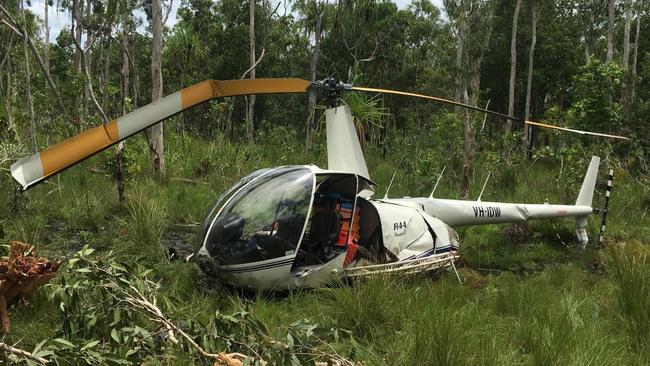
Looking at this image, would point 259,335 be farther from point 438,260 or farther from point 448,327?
point 438,260

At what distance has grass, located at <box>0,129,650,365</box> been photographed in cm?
337

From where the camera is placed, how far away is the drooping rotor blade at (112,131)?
9.95 ft

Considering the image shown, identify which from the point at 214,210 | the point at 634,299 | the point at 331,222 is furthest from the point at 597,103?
the point at 214,210

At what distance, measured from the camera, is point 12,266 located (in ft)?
10.3

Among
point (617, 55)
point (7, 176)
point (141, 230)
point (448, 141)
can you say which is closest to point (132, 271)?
point (141, 230)

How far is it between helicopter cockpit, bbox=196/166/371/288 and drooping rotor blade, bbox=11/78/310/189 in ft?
4.37

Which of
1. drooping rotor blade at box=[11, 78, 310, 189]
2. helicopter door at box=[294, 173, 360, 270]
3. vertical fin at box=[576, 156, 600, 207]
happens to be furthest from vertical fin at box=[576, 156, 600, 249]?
drooping rotor blade at box=[11, 78, 310, 189]

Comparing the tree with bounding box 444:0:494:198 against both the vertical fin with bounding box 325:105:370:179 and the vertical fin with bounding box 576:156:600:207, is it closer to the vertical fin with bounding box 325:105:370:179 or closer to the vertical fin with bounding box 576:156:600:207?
the vertical fin with bounding box 576:156:600:207

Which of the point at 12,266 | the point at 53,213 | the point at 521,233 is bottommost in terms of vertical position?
the point at 521,233

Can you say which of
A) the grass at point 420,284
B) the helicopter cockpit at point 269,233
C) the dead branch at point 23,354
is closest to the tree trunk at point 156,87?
the grass at point 420,284

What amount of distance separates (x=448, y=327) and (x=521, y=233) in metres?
6.12

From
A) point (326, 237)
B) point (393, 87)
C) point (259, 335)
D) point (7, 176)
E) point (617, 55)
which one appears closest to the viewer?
point (259, 335)

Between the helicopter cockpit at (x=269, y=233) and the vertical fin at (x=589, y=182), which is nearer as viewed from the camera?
the helicopter cockpit at (x=269, y=233)

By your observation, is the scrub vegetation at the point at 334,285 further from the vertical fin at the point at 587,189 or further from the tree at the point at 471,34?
the vertical fin at the point at 587,189
